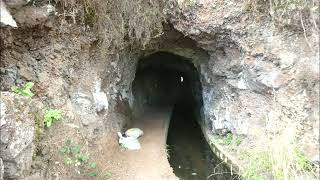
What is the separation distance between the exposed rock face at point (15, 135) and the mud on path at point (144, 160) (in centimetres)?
242

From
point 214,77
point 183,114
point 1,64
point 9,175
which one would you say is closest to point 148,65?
point 183,114

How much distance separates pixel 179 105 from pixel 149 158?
8.13 metres

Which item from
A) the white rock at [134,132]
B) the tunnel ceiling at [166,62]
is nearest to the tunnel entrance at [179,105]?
the tunnel ceiling at [166,62]

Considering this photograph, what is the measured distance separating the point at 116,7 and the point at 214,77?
135 inches

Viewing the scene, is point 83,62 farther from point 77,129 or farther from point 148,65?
point 148,65

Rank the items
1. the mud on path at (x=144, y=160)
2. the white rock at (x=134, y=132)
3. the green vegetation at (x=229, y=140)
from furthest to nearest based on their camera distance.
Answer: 1. the white rock at (x=134, y=132)
2. the green vegetation at (x=229, y=140)
3. the mud on path at (x=144, y=160)

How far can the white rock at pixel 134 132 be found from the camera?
33.3 feet

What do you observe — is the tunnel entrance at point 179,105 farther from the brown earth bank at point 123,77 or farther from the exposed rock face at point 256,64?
the exposed rock face at point 256,64

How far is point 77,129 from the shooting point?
7.89m

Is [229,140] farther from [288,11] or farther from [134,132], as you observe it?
[288,11]

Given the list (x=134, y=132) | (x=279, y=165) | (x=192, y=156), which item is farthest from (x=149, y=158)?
(x=279, y=165)

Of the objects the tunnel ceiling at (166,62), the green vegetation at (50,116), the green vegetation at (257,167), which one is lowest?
the green vegetation at (257,167)

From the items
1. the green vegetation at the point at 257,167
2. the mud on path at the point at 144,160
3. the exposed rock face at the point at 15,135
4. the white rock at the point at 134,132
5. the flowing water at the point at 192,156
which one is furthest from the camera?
the white rock at the point at 134,132

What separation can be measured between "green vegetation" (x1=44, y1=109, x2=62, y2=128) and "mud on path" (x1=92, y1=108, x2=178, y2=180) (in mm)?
1772
